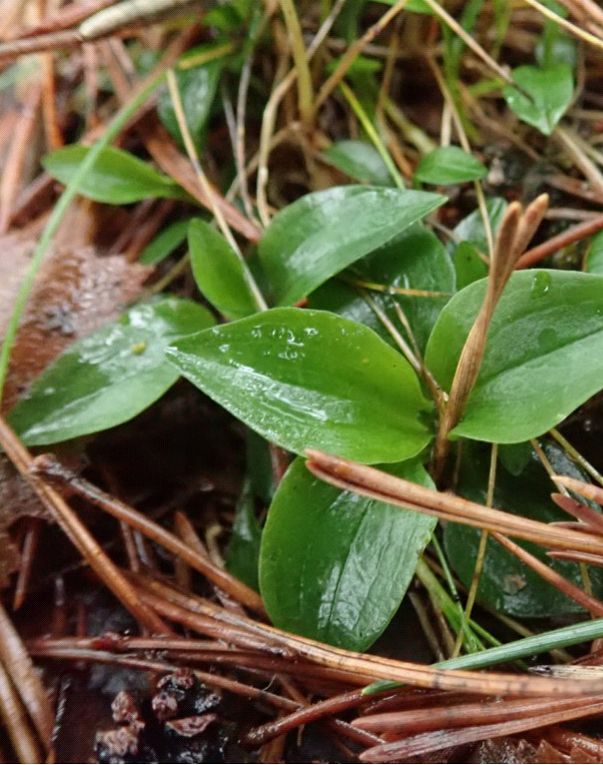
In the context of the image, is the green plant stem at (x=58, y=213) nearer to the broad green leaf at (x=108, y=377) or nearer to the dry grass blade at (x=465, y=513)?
the broad green leaf at (x=108, y=377)

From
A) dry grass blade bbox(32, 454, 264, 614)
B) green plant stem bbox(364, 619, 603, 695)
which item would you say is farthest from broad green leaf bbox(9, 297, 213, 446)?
green plant stem bbox(364, 619, 603, 695)

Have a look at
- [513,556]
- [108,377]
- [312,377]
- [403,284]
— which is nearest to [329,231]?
[403,284]

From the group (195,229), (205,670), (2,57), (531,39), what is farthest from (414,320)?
(2,57)

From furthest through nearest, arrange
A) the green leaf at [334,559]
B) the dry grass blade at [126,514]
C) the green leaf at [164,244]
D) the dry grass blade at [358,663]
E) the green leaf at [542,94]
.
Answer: the green leaf at [164,244] < the green leaf at [542,94] < the dry grass blade at [126,514] < the green leaf at [334,559] < the dry grass blade at [358,663]

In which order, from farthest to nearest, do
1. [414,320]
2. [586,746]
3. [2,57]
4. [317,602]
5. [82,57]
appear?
1. [82,57]
2. [2,57]
3. [414,320]
4. [317,602]
5. [586,746]

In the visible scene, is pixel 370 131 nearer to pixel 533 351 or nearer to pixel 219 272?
pixel 219 272

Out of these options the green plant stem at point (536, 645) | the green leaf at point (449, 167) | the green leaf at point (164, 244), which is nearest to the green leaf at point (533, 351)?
the green plant stem at point (536, 645)

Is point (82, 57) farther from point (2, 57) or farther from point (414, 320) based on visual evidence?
point (414, 320)
